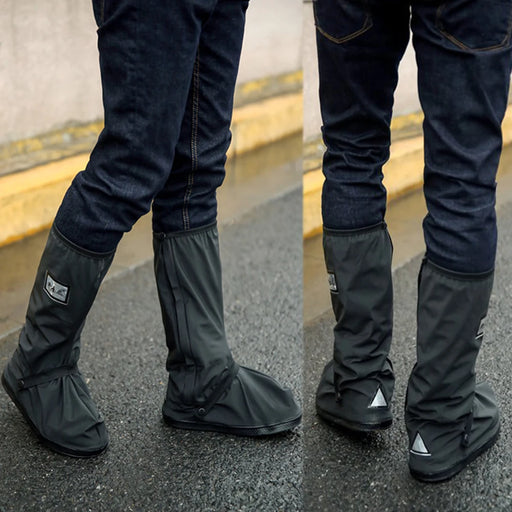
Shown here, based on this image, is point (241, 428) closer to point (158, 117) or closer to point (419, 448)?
point (419, 448)

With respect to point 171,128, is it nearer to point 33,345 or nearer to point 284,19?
point 33,345

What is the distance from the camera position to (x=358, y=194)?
1419 millimetres

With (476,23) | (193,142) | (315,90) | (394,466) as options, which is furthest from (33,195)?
(476,23)

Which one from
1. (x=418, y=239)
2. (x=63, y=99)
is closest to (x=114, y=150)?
(x=418, y=239)

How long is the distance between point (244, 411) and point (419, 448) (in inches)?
13.3

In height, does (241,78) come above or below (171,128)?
below

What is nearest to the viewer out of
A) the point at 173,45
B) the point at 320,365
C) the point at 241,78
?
the point at 173,45

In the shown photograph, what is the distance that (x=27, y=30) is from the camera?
8.08ft

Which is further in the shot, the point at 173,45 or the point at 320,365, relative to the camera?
the point at 320,365

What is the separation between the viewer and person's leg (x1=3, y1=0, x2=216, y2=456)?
1149 millimetres

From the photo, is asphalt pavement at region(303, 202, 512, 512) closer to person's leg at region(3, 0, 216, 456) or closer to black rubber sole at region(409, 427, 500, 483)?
black rubber sole at region(409, 427, 500, 483)

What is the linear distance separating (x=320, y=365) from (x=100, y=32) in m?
0.90

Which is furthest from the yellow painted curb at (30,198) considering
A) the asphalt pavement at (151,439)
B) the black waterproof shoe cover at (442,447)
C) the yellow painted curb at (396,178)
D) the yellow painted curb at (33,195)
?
the black waterproof shoe cover at (442,447)

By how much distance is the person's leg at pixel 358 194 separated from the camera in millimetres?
1301
